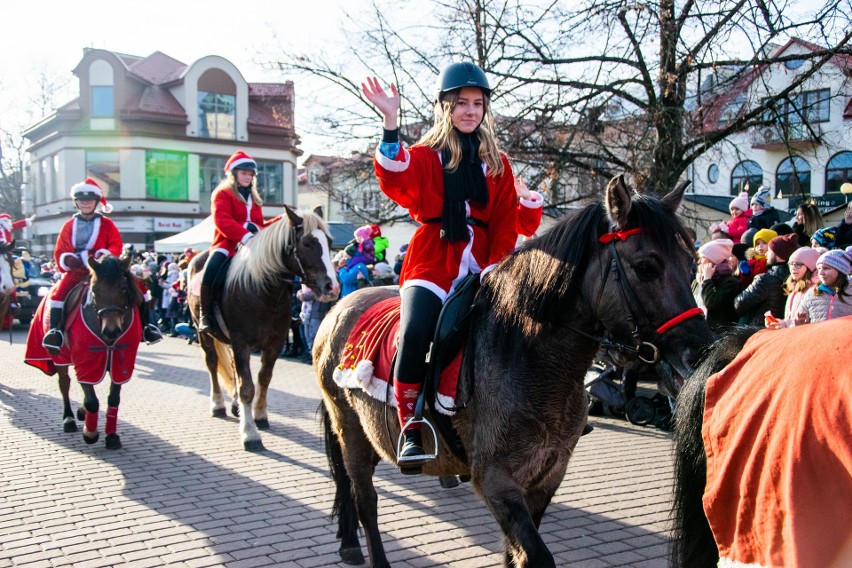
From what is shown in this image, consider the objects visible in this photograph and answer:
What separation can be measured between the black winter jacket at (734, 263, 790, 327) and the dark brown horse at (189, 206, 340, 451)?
4.28 metres

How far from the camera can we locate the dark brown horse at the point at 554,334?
2.94 m

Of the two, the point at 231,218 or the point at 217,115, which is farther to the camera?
the point at 217,115

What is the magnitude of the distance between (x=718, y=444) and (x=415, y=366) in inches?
64.3

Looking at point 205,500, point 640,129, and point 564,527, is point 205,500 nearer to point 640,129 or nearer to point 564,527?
point 564,527

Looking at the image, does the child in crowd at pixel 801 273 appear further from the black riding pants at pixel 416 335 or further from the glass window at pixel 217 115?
the glass window at pixel 217 115

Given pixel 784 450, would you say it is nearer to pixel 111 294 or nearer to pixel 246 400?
pixel 246 400

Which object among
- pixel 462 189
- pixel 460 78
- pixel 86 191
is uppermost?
pixel 460 78

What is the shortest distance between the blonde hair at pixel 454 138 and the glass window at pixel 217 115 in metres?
40.7

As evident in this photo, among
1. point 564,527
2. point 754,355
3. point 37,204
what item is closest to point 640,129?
point 564,527

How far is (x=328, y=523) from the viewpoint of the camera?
539 centimetres

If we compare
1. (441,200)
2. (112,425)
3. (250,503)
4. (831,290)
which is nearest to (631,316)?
(441,200)

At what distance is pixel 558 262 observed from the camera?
127 inches

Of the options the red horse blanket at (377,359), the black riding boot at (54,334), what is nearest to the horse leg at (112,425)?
the black riding boot at (54,334)

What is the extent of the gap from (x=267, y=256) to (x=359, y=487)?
167 inches
